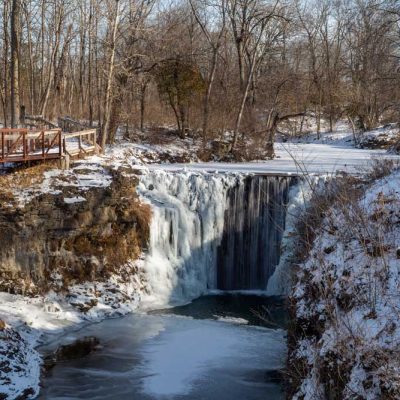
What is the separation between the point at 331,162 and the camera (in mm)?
20625

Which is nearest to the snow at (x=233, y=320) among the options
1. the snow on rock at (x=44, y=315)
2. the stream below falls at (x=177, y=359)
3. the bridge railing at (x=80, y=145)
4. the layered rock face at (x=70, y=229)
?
the stream below falls at (x=177, y=359)

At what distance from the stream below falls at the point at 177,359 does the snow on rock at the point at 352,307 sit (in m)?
2.01

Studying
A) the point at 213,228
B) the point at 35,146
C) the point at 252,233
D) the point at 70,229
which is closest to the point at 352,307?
the point at 70,229

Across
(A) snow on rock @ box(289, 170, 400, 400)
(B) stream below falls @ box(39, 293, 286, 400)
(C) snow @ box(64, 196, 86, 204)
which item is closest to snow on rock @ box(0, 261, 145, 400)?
(B) stream below falls @ box(39, 293, 286, 400)

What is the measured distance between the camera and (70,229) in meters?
14.1

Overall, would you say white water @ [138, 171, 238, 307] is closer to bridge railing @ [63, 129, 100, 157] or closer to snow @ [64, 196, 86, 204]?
snow @ [64, 196, 86, 204]

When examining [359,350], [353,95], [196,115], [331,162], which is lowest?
[359,350]

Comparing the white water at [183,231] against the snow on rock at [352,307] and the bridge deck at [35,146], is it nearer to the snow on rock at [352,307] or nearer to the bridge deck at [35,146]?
the bridge deck at [35,146]

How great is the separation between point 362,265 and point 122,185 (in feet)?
31.7

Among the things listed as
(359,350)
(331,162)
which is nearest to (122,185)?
(331,162)

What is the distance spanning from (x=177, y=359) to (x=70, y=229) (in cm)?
514

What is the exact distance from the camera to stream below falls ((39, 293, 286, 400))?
9.38m

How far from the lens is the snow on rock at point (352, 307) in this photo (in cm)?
554

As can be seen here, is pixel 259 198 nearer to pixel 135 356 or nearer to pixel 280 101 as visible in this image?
pixel 135 356
